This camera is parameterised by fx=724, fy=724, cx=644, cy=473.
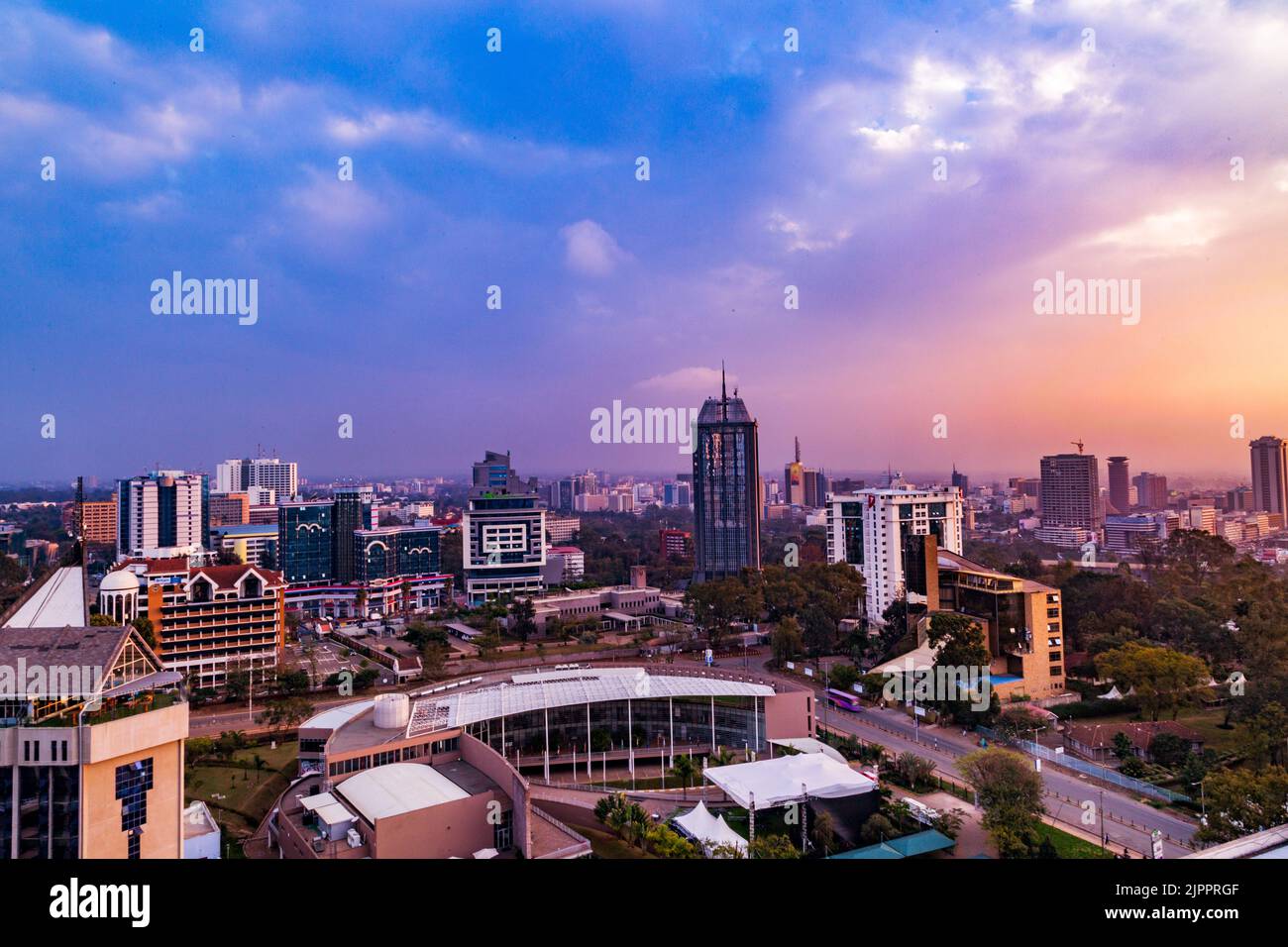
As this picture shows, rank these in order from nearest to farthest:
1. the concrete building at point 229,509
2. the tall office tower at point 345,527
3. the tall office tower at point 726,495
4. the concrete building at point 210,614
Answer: the concrete building at point 210,614 < the tall office tower at point 345,527 < the tall office tower at point 726,495 < the concrete building at point 229,509

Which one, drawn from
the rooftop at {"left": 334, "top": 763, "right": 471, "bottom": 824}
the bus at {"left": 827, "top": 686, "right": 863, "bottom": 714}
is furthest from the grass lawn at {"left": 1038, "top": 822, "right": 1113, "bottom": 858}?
the rooftop at {"left": 334, "top": 763, "right": 471, "bottom": 824}

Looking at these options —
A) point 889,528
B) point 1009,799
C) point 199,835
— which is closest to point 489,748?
point 199,835

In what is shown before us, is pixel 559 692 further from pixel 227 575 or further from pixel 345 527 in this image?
Result: pixel 345 527

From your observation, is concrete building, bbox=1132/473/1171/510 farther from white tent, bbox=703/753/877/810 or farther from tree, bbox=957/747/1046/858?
white tent, bbox=703/753/877/810

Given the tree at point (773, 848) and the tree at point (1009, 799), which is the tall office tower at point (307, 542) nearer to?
the tree at point (773, 848)

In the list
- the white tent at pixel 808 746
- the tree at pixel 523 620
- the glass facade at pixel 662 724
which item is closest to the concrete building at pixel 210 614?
the tree at pixel 523 620

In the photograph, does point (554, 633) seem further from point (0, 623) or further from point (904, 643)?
point (0, 623)
